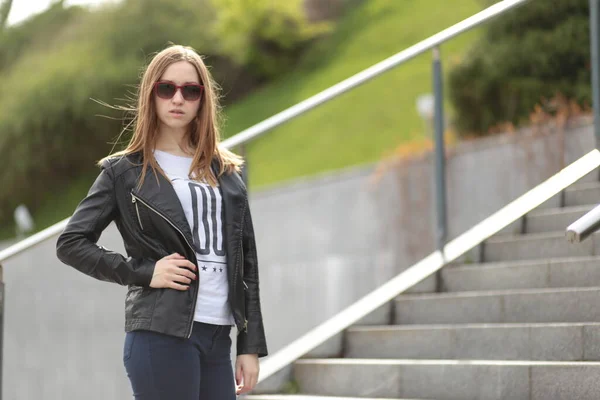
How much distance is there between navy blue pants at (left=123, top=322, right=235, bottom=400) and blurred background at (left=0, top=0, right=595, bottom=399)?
2.38 feet

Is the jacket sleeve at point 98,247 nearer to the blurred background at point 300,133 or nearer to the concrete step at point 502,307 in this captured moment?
the blurred background at point 300,133

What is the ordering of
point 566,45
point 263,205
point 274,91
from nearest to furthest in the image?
1. point 566,45
2. point 263,205
3. point 274,91

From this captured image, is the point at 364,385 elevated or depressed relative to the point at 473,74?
depressed

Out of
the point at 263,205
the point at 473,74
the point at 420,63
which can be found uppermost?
the point at 420,63

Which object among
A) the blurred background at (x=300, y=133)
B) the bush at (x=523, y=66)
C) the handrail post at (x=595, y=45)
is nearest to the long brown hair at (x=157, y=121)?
the blurred background at (x=300, y=133)

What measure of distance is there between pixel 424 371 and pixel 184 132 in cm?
150

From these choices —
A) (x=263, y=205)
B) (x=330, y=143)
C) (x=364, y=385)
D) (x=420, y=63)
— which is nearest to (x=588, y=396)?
(x=364, y=385)

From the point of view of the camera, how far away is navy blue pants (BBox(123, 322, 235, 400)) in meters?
2.17

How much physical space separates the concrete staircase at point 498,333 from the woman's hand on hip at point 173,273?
142cm

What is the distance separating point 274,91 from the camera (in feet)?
63.4

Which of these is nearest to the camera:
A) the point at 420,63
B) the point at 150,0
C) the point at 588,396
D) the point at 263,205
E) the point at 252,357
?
the point at 252,357

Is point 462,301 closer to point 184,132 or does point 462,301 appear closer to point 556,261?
point 556,261

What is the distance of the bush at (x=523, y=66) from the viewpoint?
325 inches

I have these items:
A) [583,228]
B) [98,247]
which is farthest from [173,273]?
[583,228]
